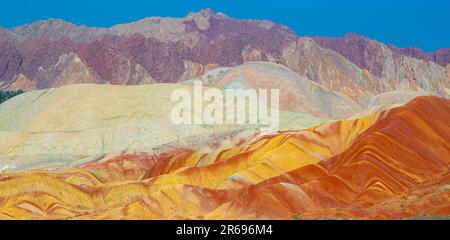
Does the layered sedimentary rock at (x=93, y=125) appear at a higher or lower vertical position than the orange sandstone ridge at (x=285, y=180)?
higher

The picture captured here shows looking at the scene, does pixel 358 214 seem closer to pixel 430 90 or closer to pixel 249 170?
pixel 249 170

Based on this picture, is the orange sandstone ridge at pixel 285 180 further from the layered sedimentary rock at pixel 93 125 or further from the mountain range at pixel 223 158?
the layered sedimentary rock at pixel 93 125

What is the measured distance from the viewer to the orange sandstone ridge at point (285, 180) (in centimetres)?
4472

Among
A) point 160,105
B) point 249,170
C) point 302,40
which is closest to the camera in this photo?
point 249,170

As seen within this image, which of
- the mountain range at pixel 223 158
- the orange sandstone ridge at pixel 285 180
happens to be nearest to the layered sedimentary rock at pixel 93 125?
the mountain range at pixel 223 158

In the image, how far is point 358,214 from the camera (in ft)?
138

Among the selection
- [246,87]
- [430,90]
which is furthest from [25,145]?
[430,90]

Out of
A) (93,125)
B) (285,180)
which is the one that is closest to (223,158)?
(285,180)

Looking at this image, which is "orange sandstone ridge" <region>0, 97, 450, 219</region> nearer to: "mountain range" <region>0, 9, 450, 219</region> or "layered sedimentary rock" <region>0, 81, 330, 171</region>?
"mountain range" <region>0, 9, 450, 219</region>

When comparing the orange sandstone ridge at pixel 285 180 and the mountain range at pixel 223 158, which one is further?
the mountain range at pixel 223 158

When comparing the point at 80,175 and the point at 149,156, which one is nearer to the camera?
the point at 80,175

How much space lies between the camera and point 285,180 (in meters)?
48.8

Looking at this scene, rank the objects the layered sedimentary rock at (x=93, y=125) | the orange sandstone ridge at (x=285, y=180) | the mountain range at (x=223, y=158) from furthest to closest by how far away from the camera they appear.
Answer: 1. the layered sedimentary rock at (x=93, y=125)
2. the mountain range at (x=223, y=158)
3. the orange sandstone ridge at (x=285, y=180)
